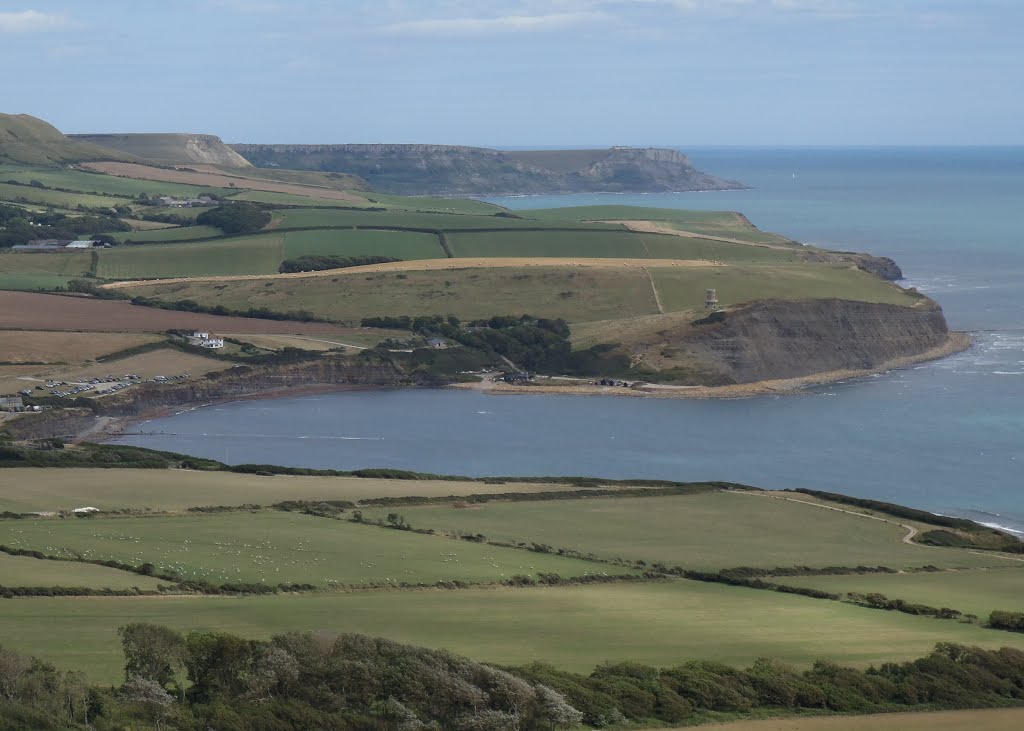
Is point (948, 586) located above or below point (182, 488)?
above

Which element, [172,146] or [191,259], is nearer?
[191,259]

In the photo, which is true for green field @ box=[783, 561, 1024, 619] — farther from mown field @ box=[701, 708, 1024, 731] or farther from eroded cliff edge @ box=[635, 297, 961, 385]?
eroded cliff edge @ box=[635, 297, 961, 385]

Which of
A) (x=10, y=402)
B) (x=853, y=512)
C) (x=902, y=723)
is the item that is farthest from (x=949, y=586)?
(x=10, y=402)

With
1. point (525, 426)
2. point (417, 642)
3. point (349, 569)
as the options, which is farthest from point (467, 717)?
point (525, 426)

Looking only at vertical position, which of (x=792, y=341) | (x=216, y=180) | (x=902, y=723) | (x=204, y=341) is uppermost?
(x=216, y=180)

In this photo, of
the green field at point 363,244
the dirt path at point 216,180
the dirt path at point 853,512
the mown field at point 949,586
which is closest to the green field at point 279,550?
the mown field at point 949,586

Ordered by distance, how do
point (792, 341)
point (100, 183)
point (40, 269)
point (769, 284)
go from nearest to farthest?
point (792, 341) < point (769, 284) < point (40, 269) < point (100, 183)

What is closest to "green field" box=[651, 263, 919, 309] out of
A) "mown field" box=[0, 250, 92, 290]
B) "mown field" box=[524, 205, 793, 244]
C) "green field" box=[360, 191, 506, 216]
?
"mown field" box=[524, 205, 793, 244]

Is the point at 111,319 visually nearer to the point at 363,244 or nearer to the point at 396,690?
the point at 363,244
